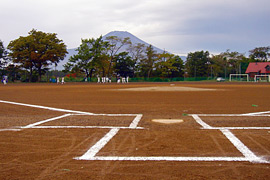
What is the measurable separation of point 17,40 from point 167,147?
2629 inches

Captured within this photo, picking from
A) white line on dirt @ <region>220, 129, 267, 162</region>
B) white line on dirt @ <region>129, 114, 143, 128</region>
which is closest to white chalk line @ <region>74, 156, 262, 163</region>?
white line on dirt @ <region>220, 129, 267, 162</region>

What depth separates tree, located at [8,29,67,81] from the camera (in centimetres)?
6150

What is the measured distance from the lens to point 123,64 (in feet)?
269

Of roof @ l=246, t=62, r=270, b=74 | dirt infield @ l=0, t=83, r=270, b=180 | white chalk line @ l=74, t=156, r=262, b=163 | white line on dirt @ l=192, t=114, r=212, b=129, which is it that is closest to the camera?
dirt infield @ l=0, t=83, r=270, b=180

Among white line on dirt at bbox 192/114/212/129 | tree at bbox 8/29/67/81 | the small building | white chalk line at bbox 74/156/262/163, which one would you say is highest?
tree at bbox 8/29/67/81

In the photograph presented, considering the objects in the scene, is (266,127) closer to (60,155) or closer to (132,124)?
(132,124)

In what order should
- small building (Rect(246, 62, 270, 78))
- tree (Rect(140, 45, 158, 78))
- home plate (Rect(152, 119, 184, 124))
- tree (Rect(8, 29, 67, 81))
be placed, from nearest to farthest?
1. home plate (Rect(152, 119, 184, 124))
2. tree (Rect(8, 29, 67, 81))
3. small building (Rect(246, 62, 270, 78))
4. tree (Rect(140, 45, 158, 78))

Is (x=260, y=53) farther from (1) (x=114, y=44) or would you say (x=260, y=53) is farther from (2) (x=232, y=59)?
(1) (x=114, y=44)

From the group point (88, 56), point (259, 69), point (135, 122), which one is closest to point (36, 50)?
point (88, 56)

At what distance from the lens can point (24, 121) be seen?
769 cm

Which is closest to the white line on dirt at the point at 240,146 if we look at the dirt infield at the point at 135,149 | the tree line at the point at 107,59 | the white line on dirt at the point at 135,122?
the dirt infield at the point at 135,149

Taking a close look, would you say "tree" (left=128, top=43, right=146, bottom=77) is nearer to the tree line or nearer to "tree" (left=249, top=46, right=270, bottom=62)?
the tree line

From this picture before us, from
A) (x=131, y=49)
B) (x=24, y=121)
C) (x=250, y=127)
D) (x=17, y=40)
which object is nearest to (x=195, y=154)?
(x=250, y=127)

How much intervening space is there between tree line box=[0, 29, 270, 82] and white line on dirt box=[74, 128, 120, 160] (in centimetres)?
5991
